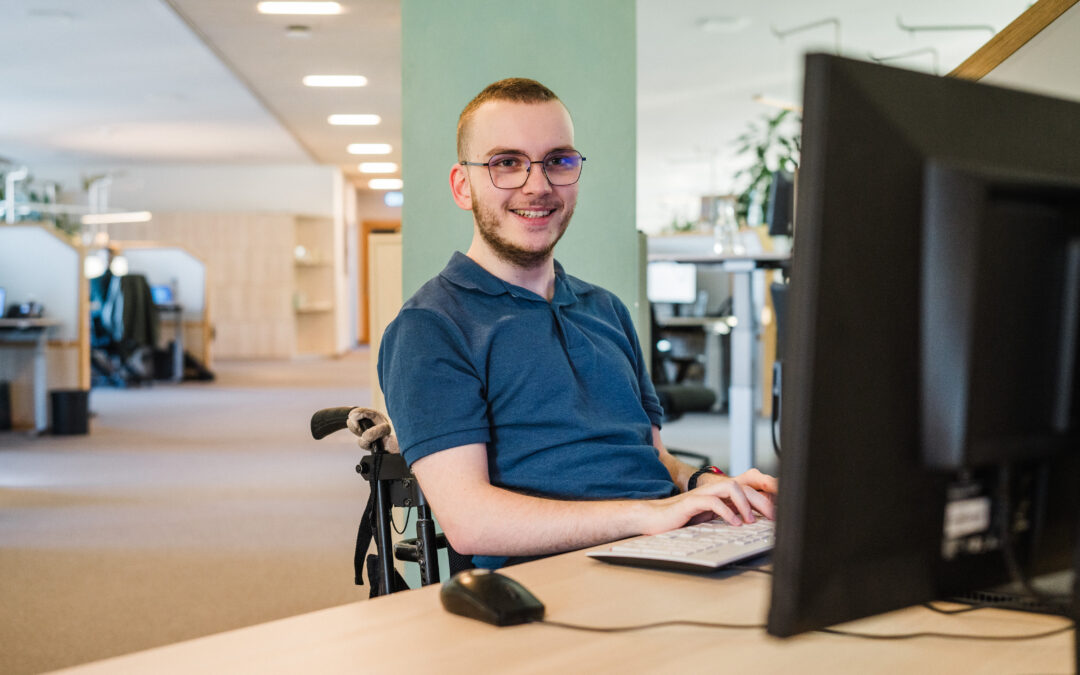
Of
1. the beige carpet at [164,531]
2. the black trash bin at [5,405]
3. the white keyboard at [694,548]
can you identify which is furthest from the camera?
the black trash bin at [5,405]

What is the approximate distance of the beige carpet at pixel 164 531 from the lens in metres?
2.81

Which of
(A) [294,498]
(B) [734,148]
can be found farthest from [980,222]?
(B) [734,148]

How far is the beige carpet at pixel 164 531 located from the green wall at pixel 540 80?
49.1 inches

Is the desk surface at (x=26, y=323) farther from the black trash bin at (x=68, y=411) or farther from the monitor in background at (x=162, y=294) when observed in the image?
the monitor in background at (x=162, y=294)

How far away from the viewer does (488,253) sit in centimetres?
142

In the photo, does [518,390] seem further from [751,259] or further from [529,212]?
[751,259]

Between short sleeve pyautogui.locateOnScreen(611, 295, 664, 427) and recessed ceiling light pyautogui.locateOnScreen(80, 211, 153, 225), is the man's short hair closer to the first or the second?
short sleeve pyautogui.locateOnScreen(611, 295, 664, 427)

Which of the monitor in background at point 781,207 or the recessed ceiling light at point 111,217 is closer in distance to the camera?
the monitor in background at point 781,207

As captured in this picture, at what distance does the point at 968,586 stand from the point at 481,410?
2.46ft

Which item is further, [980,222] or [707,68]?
[707,68]

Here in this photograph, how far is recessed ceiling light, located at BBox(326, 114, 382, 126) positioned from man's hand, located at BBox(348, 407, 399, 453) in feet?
33.2

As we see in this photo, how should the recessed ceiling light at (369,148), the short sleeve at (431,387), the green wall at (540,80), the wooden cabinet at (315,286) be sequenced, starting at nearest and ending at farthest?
the short sleeve at (431,387) → the green wall at (540,80) → the recessed ceiling light at (369,148) → the wooden cabinet at (315,286)

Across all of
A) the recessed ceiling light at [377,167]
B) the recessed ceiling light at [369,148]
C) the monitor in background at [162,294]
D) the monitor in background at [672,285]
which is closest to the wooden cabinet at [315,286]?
the recessed ceiling light at [377,167]

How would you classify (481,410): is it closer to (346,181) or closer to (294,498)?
(294,498)
